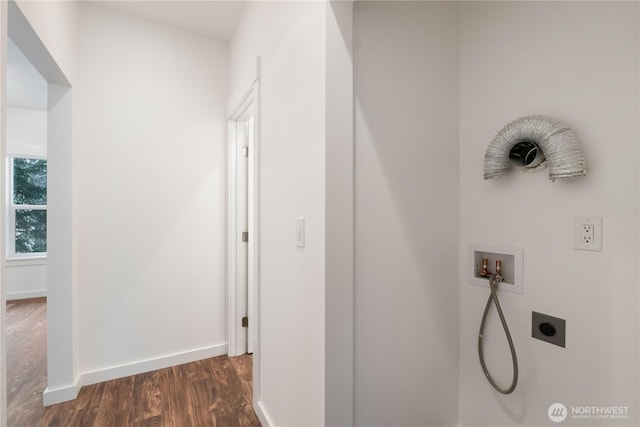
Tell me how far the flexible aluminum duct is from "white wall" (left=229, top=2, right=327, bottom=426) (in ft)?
2.63

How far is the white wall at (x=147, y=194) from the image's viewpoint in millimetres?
2211

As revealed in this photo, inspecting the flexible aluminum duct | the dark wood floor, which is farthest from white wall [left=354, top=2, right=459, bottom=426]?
the dark wood floor

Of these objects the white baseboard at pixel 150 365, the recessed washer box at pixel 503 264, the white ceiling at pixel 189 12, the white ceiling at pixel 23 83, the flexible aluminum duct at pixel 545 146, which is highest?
the white ceiling at pixel 189 12

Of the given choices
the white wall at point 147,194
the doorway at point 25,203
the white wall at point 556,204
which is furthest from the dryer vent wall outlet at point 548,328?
the doorway at point 25,203

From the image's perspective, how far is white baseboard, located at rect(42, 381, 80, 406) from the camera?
6.39 ft

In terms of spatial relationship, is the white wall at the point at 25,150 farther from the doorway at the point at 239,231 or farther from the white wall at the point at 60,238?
the doorway at the point at 239,231

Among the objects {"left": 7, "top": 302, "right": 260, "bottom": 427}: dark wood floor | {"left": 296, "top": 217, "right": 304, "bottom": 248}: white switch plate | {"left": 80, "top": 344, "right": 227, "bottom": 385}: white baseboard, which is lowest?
{"left": 7, "top": 302, "right": 260, "bottom": 427}: dark wood floor

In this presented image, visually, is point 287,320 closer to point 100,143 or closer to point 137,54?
point 100,143

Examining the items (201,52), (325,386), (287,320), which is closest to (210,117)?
(201,52)

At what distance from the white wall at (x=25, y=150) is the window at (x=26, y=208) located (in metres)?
0.15

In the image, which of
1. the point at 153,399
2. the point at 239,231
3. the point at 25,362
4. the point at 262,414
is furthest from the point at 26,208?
the point at 262,414

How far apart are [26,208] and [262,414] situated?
4981 mm

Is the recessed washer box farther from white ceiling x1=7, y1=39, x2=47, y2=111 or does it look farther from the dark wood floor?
white ceiling x1=7, y1=39, x2=47, y2=111

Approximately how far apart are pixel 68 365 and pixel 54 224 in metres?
0.94
